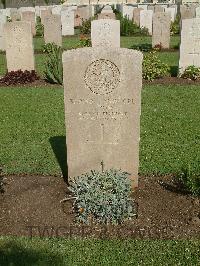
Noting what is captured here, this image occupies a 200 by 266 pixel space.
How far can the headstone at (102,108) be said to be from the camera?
4684 millimetres

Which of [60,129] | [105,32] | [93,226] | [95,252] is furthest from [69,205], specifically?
[105,32]

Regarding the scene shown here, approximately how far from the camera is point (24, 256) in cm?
413

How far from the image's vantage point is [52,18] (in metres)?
17.6

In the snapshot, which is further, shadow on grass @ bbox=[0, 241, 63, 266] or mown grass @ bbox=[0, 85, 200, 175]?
mown grass @ bbox=[0, 85, 200, 175]

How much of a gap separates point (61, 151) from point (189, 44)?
20.8 ft

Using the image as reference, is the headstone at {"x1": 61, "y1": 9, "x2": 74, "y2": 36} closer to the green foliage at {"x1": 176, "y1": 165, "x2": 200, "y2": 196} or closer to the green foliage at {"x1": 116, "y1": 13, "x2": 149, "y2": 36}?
the green foliage at {"x1": 116, "y1": 13, "x2": 149, "y2": 36}

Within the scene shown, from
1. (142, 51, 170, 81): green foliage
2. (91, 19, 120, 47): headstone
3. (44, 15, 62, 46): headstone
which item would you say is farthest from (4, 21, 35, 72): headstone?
(44, 15, 62, 46): headstone

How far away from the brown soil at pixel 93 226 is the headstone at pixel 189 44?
22.6ft

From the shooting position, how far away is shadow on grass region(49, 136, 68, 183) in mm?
6009

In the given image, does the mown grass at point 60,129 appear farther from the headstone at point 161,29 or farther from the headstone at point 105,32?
the headstone at point 161,29

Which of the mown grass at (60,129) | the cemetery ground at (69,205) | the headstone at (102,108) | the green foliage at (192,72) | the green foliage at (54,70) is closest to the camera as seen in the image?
the cemetery ground at (69,205)

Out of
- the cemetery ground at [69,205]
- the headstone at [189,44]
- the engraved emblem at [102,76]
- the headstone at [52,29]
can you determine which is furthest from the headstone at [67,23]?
the engraved emblem at [102,76]

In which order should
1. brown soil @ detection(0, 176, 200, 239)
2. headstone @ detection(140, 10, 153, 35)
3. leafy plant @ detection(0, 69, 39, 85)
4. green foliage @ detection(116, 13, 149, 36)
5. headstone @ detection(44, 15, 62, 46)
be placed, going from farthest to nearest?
headstone @ detection(140, 10, 153, 35) → green foliage @ detection(116, 13, 149, 36) → headstone @ detection(44, 15, 62, 46) → leafy plant @ detection(0, 69, 39, 85) → brown soil @ detection(0, 176, 200, 239)

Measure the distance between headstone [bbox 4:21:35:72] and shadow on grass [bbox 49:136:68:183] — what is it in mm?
5387
